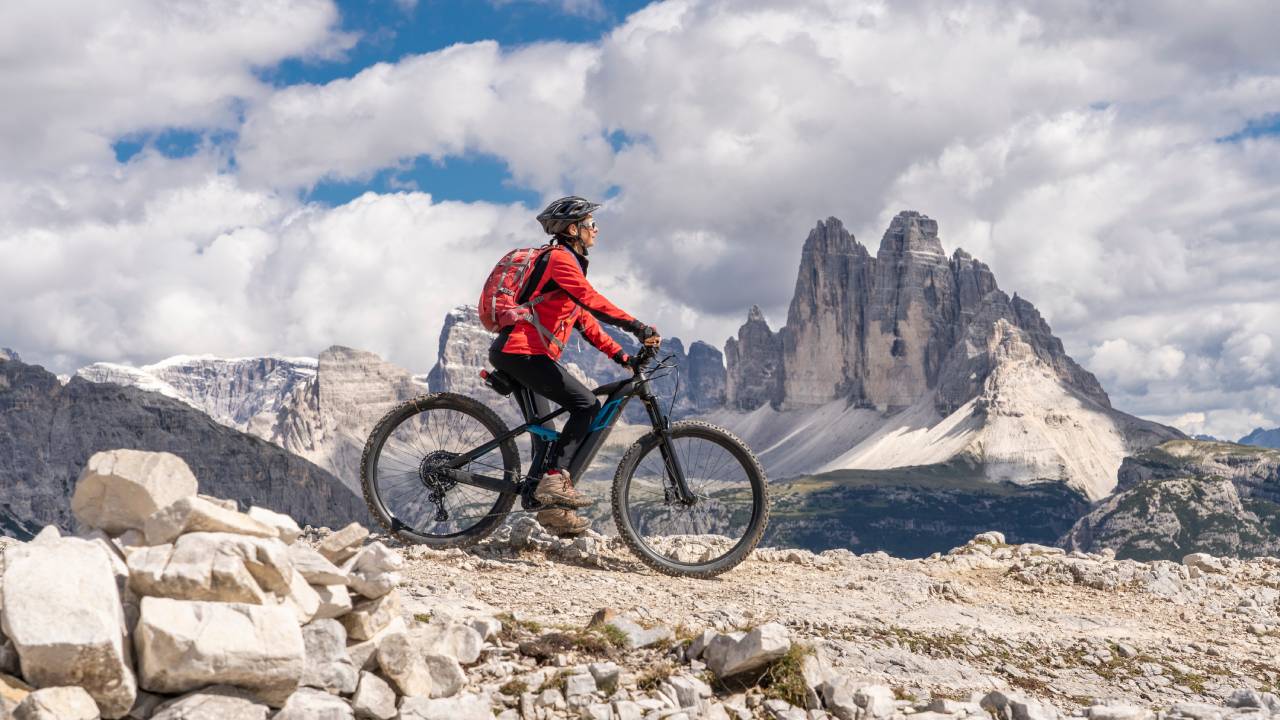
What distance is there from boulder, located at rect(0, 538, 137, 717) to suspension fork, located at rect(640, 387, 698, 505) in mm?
8597

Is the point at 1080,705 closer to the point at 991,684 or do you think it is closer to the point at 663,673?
the point at 991,684

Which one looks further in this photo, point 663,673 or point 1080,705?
point 1080,705

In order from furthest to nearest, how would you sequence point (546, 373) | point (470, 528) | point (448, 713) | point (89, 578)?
point (470, 528) → point (546, 373) → point (448, 713) → point (89, 578)

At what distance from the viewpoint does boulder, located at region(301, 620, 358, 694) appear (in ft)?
26.9

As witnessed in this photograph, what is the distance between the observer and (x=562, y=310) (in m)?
14.4

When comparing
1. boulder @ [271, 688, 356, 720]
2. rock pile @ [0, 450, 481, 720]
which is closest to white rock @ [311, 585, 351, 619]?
rock pile @ [0, 450, 481, 720]

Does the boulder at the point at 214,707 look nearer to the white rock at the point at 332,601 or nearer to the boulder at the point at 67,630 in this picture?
the boulder at the point at 67,630

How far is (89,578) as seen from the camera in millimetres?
7305

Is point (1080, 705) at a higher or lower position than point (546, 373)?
lower

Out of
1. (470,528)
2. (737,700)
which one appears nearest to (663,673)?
(737,700)

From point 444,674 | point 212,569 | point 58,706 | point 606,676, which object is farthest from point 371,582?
point 58,706

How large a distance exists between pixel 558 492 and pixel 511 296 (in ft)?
8.30

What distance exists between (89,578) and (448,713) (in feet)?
8.49

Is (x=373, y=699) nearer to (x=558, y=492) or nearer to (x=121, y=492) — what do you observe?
(x=121, y=492)
